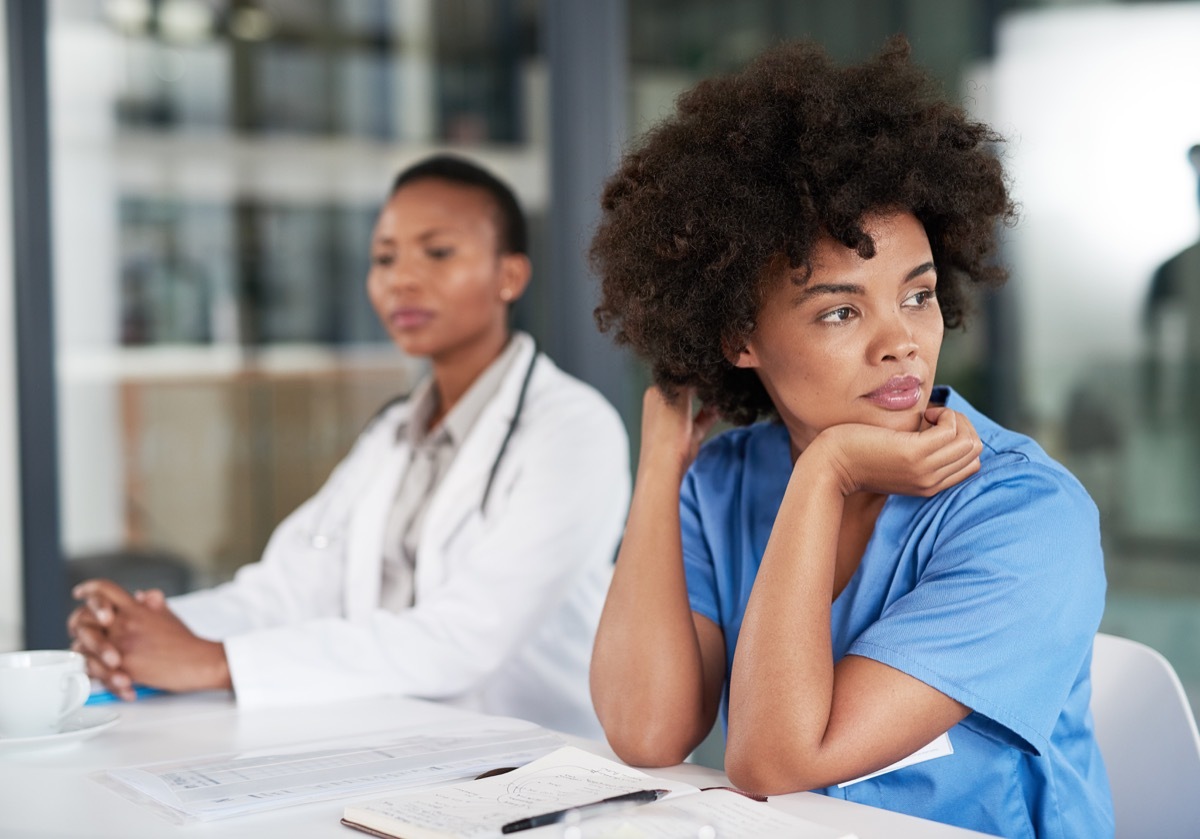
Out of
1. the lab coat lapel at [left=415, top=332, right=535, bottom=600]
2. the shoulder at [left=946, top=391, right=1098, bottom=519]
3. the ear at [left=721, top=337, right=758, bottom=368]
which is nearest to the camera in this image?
the shoulder at [left=946, top=391, right=1098, bottom=519]

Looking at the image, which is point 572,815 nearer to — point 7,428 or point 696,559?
point 696,559

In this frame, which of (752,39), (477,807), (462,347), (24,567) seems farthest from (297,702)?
(24,567)

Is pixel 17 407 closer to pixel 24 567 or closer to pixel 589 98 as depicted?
pixel 24 567

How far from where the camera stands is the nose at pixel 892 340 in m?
1.43

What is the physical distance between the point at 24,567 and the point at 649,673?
2.88m

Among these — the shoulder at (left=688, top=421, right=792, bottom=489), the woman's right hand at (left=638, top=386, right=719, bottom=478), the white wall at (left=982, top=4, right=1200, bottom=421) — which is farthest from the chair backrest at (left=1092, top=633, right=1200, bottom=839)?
the white wall at (left=982, top=4, right=1200, bottom=421)

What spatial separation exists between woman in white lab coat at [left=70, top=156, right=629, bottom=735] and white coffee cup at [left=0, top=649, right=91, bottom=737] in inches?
9.9

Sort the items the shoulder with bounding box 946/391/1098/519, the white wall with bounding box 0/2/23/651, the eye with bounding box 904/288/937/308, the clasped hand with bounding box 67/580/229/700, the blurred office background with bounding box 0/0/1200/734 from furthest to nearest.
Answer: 1. the white wall with bounding box 0/2/23/651
2. the blurred office background with bounding box 0/0/1200/734
3. the clasped hand with bounding box 67/580/229/700
4. the eye with bounding box 904/288/937/308
5. the shoulder with bounding box 946/391/1098/519

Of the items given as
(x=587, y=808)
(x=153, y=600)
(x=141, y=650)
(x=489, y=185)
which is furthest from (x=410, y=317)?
(x=587, y=808)

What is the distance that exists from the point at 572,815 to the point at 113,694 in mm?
1017

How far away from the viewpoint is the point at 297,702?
1813mm

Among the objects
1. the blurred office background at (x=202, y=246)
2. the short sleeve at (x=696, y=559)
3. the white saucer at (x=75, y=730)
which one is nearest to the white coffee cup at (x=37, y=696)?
the white saucer at (x=75, y=730)

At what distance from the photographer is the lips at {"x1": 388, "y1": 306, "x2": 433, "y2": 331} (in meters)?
2.48

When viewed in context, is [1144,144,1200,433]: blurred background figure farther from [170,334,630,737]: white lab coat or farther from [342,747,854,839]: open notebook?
[342,747,854,839]: open notebook
